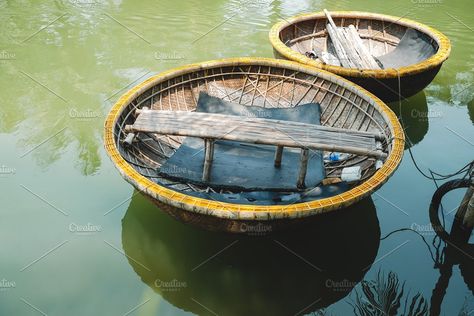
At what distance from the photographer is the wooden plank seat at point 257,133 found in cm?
365

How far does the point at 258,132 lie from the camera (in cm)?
375

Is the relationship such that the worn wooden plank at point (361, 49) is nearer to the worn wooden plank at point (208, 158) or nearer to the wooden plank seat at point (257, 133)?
the wooden plank seat at point (257, 133)

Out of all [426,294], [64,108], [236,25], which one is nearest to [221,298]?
[426,294]

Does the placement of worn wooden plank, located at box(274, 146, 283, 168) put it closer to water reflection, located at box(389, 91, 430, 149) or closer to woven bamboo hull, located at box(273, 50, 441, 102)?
woven bamboo hull, located at box(273, 50, 441, 102)

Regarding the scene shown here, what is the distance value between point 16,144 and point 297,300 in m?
3.84

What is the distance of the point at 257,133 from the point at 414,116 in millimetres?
3314

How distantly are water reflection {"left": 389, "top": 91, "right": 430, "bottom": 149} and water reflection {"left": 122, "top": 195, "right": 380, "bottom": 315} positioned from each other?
1986 mm

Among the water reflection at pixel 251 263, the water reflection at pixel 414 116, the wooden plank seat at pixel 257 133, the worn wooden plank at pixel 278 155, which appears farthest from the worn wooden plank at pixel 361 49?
the water reflection at pixel 251 263

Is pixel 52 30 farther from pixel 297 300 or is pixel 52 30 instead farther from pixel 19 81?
pixel 297 300

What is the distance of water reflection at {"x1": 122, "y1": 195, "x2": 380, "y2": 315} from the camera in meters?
3.53

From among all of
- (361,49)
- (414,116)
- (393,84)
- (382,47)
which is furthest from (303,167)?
(382,47)

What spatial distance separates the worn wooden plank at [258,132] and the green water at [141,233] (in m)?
0.86

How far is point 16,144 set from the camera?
16.9 ft

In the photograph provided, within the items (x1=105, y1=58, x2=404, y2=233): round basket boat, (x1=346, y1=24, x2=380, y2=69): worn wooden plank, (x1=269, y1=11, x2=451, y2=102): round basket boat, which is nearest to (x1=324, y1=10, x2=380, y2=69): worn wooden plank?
(x1=346, y1=24, x2=380, y2=69): worn wooden plank
